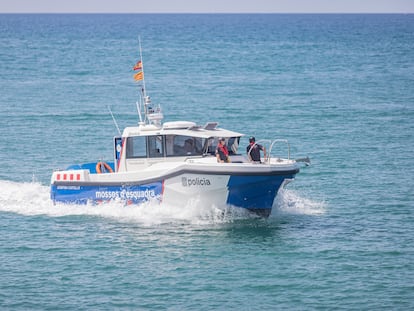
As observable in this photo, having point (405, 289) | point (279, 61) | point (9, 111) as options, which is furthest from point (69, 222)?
point (279, 61)

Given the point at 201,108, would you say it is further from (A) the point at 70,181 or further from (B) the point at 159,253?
(B) the point at 159,253

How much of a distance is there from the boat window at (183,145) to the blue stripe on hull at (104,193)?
1.31 metres

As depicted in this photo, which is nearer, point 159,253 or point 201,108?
point 159,253

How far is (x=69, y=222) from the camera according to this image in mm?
26719

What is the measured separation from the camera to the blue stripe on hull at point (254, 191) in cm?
2522

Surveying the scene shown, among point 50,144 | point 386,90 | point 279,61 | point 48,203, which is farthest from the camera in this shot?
point 279,61

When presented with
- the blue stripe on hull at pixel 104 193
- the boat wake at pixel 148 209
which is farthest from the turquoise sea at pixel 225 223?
the blue stripe on hull at pixel 104 193

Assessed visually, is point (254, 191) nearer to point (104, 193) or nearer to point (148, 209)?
point (148, 209)

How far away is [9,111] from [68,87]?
13.1m

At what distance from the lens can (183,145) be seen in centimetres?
2667

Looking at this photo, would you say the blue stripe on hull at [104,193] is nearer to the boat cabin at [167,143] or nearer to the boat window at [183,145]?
the boat cabin at [167,143]

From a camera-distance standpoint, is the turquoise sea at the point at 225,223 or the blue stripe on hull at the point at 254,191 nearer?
the turquoise sea at the point at 225,223

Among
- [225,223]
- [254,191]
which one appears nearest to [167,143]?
[225,223]

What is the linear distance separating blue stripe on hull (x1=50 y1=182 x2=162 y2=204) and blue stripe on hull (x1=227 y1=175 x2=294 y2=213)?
7.68ft
